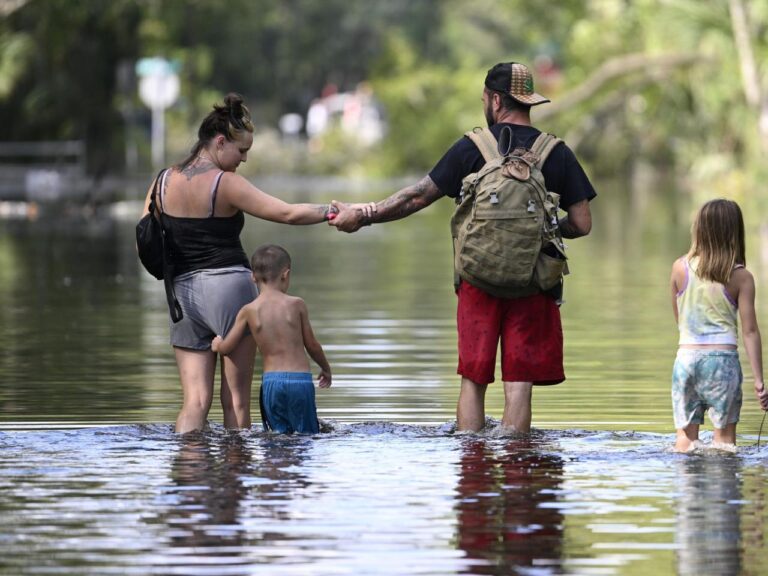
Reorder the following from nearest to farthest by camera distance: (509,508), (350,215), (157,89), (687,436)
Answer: (509,508) → (687,436) → (350,215) → (157,89)

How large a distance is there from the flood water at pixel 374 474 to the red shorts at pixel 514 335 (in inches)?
12.3

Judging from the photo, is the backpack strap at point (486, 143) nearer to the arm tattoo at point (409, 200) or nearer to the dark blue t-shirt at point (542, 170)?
the dark blue t-shirt at point (542, 170)

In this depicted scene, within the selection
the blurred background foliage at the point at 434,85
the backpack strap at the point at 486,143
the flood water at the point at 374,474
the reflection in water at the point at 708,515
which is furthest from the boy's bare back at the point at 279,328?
the blurred background foliage at the point at 434,85

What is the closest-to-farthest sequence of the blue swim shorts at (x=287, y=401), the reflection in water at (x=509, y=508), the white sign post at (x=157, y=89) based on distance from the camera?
the reflection in water at (x=509, y=508), the blue swim shorts at (x=287, y=401), the white sign post at (x=157, y=89)

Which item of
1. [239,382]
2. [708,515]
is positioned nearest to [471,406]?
[239,382]

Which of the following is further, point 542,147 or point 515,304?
point 515,304

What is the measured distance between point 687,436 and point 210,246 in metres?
2.39

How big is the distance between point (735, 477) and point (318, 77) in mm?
119071

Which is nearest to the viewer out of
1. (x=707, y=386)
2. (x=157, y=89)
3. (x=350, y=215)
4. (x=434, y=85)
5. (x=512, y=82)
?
(x=707, y=386)

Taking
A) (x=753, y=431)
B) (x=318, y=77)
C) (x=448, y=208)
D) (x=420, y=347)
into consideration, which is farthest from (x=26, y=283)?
(x=318, y=77)

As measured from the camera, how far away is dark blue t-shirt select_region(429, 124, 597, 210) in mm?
10188

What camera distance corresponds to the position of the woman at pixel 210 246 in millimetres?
10250

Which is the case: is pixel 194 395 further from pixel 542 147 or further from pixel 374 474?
pixel 542 147

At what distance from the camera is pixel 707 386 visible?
31.6 feet
